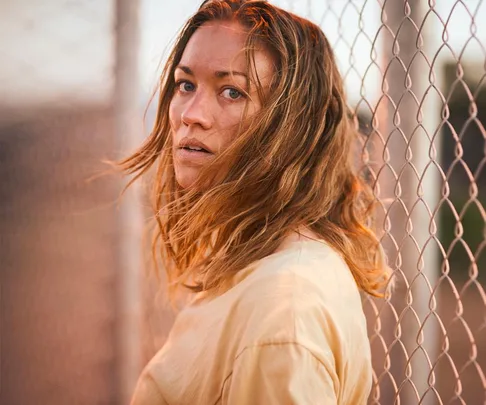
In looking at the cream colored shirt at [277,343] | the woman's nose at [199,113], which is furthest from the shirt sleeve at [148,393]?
the woman's nose at [199,113]

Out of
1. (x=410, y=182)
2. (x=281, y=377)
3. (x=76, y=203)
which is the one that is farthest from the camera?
(x=76, y=203)

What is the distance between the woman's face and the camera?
1198 mm

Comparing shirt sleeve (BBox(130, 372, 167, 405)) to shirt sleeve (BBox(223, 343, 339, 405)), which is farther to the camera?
shirt sleeve (BBox(130, 372, 167, 405))

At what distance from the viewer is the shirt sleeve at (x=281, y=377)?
918mm

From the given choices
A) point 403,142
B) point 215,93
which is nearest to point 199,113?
point 215,93

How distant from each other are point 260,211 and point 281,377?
1.25ft

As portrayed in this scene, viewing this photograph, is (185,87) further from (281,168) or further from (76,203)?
(76,203)

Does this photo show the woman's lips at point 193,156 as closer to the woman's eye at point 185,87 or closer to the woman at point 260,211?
the woman at point 260,211

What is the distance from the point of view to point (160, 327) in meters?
2.16

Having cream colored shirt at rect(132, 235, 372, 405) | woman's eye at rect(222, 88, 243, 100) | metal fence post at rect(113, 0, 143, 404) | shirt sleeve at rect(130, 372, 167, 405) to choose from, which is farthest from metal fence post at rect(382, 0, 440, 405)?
metal fence post at rect(113, 0, 143, 404)

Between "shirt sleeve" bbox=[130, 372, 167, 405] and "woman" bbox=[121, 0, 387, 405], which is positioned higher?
"woman" bbox=[121, 0, 387, 405]

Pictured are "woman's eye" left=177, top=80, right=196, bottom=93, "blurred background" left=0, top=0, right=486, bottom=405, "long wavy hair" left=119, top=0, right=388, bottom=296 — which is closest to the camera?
"long wavy hair" left=119, top=0, right=388, bottom=296

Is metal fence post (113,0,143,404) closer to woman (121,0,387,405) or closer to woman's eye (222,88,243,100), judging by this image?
woman (121,0,387,405)

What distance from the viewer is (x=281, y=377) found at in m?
0.93
